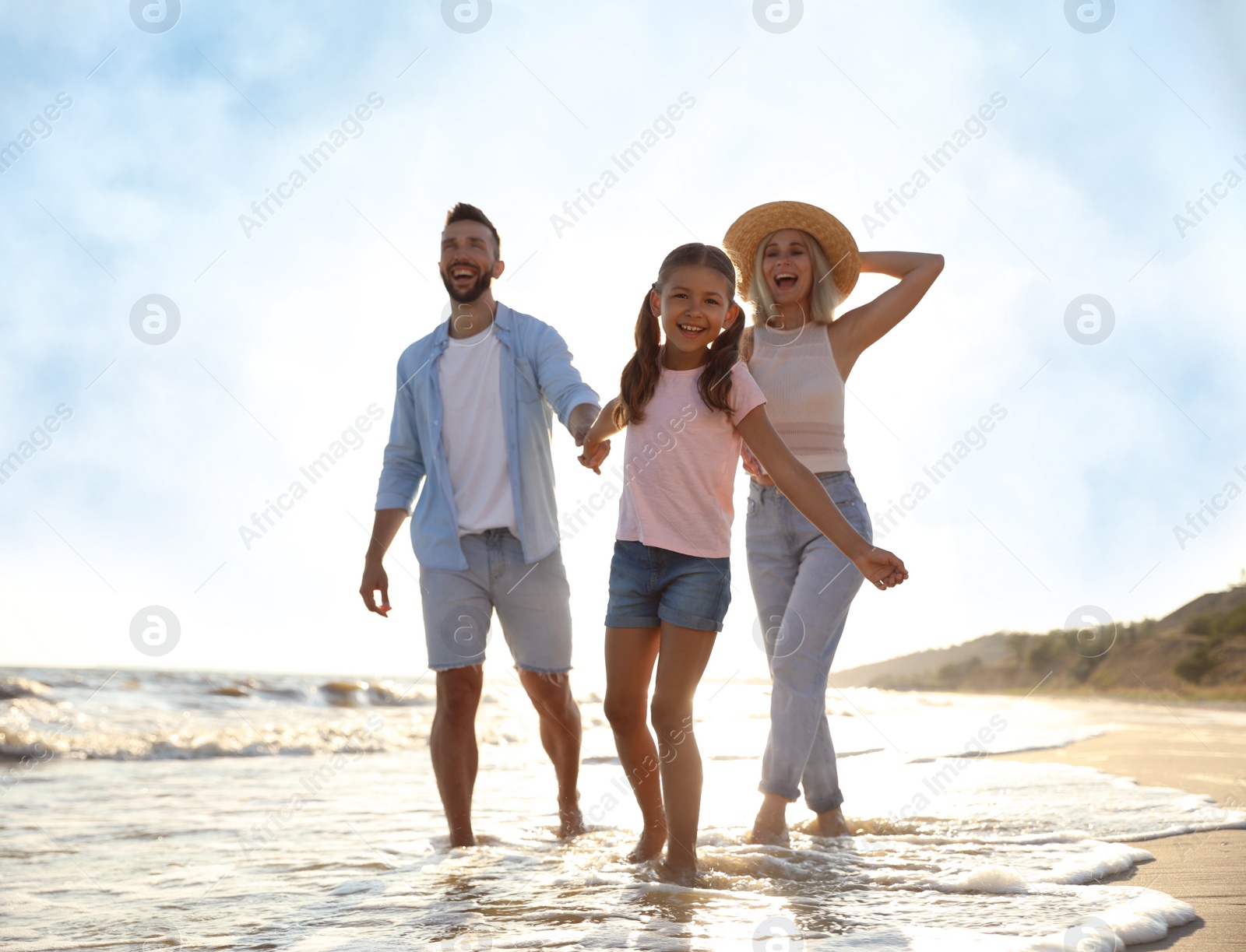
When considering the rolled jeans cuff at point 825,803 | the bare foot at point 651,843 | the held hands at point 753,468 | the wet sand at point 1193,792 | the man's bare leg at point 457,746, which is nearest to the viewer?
the wet sand at point 1193,792

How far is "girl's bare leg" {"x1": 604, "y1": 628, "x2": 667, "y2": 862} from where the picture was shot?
271 centimetres

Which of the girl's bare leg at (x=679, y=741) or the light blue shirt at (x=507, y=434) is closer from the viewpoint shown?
the girl's bare leg at (x=679, y=741)

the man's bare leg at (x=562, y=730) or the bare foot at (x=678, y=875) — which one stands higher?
the man's bare leg at (x=562, y=730)

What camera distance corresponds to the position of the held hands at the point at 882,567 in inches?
88.8

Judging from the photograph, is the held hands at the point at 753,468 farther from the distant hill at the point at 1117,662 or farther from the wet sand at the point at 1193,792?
the distant hill at the point at 1117,662

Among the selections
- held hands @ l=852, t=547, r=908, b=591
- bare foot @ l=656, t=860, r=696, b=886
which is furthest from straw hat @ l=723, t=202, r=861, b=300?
bare foot @ l=656, t=860, r=696, b=886

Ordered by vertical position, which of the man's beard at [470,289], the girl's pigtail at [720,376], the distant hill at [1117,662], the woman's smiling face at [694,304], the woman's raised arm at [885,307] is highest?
the man's beard at [470,289]

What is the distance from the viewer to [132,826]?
4.26 metres

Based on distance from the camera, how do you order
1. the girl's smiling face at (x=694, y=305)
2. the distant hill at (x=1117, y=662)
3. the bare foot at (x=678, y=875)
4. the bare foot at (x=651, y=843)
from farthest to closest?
the distant hill at (x=1117, y=662), the bare foot at (x=651, y=843), the girl's smiling face at (x=694, y=305), the bare foot at (x=678, y=875)

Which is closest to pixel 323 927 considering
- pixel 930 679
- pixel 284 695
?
pixel 284 695

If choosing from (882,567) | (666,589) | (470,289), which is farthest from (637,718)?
(470,289)

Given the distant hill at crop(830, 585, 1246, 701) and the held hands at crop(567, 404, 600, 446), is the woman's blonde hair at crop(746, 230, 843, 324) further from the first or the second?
the distant hill at crop(830, 585, 1246, 701)

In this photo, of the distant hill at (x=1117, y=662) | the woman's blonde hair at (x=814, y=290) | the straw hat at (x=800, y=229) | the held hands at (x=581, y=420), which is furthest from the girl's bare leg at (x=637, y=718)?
the distant hill at (x=1117, y=662)

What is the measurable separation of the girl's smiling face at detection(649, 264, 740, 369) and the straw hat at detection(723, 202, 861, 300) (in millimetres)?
873
